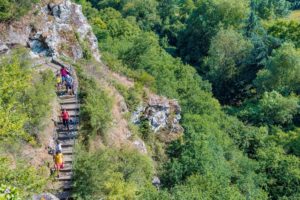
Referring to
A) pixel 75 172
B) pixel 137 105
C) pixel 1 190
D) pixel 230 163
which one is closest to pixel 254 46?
pixel 230 163

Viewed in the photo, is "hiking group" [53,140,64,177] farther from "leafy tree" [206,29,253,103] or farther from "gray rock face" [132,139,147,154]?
"leafy tree" [206,29,253,103]

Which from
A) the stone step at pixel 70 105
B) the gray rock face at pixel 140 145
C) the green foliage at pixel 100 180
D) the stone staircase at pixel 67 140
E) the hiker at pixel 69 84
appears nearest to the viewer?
the green foliage at pixel 100 180

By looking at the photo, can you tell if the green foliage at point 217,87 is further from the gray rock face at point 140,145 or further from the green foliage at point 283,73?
the gray rock face at point 140,145

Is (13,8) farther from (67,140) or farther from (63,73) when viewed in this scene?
(67,140)

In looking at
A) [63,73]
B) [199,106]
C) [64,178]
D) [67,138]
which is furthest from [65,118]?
[199,106]

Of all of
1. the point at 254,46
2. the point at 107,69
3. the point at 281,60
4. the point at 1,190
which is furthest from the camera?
the point at 254,46

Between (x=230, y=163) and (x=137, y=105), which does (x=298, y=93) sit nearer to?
(x=230, y=163)

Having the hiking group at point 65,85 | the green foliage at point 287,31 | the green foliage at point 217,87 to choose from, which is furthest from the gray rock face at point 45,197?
the green foliage at point 287,31
